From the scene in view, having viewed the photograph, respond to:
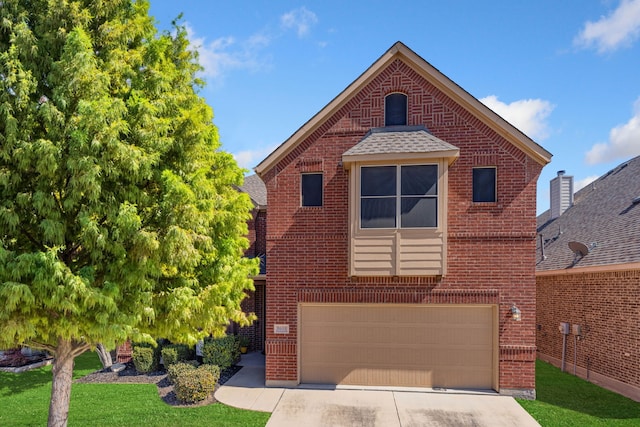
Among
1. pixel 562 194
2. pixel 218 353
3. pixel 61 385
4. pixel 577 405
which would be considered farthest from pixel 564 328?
pixel 61 385

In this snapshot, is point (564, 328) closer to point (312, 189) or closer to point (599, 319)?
point (599, 319)

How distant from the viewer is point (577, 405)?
8.59 metres

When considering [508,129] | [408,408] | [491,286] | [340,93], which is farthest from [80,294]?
[508,129]

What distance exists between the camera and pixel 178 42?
6855 mm

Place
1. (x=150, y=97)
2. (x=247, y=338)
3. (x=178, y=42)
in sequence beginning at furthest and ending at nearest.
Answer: (x=247, y=338) → (x=178, y=42) → (x=150, y=97)

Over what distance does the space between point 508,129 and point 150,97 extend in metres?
8.74

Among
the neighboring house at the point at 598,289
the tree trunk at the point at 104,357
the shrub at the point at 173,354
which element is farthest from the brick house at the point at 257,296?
the neighboring house at the point at 598,289

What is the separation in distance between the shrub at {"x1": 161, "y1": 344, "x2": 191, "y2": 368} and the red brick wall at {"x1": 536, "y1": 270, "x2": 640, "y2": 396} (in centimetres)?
1254

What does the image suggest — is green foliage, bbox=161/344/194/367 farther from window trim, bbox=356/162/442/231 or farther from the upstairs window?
the upstairs window

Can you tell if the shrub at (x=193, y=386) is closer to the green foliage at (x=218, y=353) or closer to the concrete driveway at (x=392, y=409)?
the concrete driveway at (x=392, y=409)

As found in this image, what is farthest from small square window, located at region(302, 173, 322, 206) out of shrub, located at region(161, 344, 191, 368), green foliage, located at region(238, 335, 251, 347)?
shrub, located at region(161, 344, 191, 368)

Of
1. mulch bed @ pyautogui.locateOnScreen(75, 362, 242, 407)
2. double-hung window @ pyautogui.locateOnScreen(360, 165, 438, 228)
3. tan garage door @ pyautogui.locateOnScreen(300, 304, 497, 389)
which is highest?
double-hung window @ pyautogui.locateOnScreen(360, 165, 438, 228)

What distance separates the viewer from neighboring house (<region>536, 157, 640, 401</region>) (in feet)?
30.6

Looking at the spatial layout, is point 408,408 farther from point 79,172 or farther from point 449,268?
point 79,172
